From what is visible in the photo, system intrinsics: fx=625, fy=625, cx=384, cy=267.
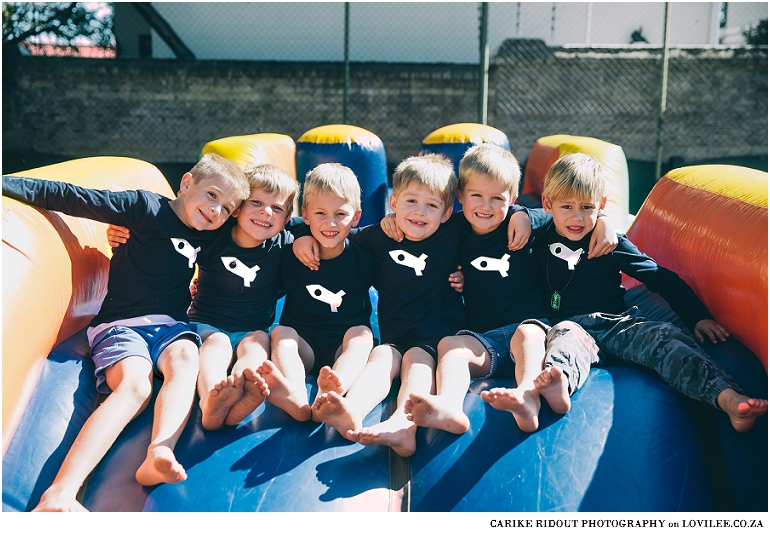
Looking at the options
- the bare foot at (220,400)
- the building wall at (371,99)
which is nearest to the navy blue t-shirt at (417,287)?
the bare foot at (220,400)

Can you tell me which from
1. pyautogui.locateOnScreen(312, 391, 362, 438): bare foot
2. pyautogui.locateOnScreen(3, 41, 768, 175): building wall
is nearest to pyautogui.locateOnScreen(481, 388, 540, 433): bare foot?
pyautogui.locateOnScreen(312, 391, 362, 438): bare foot

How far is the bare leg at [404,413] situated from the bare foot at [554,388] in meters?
0.34

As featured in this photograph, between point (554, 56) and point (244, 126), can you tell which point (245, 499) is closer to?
point (244, 126)

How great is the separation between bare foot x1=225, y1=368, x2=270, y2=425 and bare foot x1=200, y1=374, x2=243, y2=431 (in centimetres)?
2

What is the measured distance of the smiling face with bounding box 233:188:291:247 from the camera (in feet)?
7.05

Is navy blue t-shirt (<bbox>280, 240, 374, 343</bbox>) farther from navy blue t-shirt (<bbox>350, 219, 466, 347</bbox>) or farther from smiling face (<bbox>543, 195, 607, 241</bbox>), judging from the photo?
smiling face (<bbox>543, 195, 607, 241</bbox>)

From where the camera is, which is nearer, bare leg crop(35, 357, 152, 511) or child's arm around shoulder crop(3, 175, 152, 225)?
bare leg crop(35, 357, 152, 511)

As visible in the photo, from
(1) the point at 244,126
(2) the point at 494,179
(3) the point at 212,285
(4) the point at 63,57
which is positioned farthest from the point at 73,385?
(4) the point at 63,57

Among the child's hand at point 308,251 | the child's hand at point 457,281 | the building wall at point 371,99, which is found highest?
the building wall at point 371,99

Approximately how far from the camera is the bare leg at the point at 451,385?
1660mm

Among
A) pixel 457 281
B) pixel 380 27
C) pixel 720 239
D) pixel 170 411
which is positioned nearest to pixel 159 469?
pixel 170 411

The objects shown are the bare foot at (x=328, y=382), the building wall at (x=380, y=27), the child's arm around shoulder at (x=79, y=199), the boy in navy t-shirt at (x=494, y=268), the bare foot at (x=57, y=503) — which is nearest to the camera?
the bare foot at (x=57, y=503)

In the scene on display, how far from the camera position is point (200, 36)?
792cm

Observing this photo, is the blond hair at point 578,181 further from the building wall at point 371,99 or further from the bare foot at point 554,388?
the building wall at point 371,99
